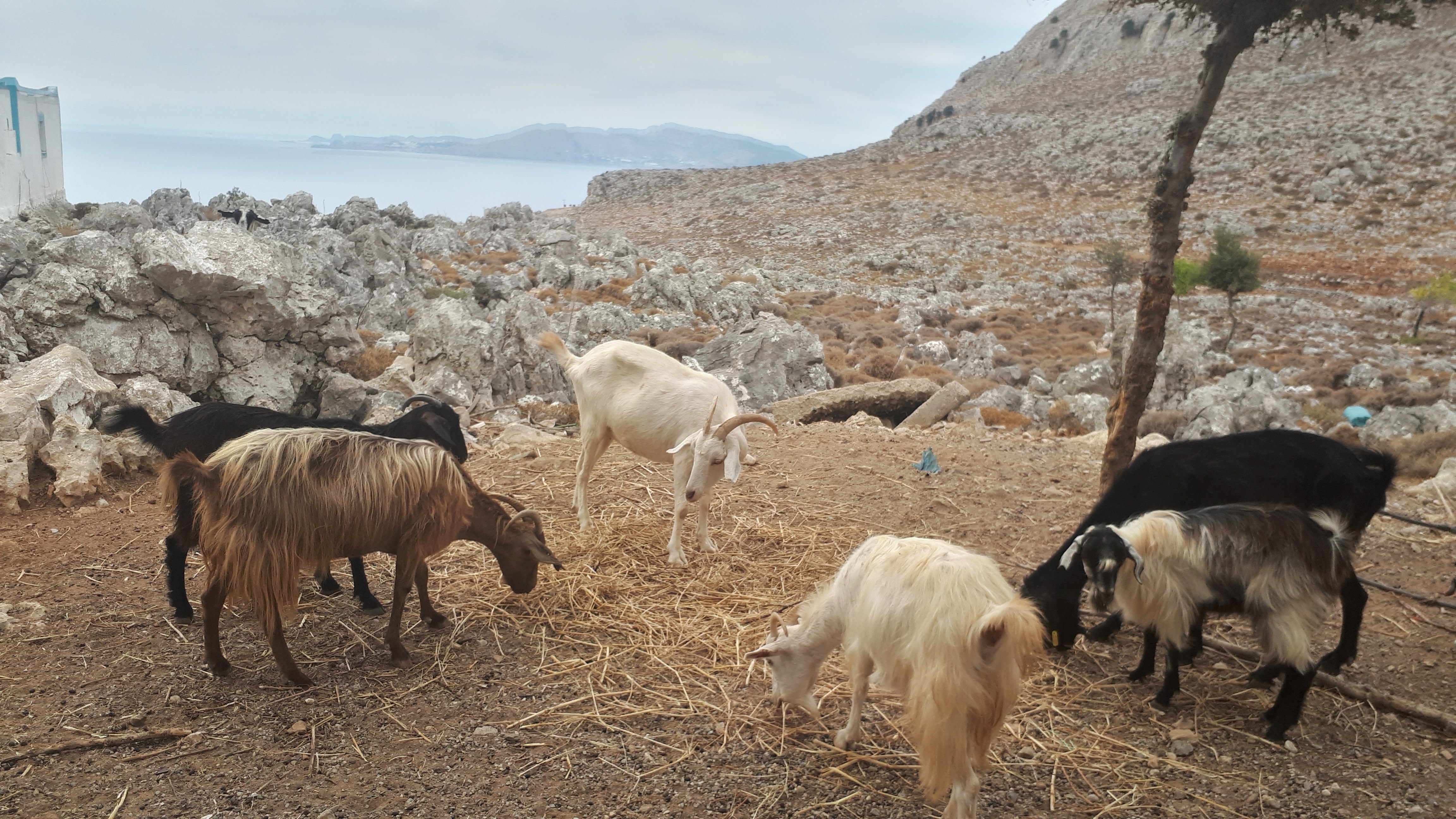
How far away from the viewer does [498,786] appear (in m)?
3.62

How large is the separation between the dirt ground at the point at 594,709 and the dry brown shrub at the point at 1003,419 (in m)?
6.66

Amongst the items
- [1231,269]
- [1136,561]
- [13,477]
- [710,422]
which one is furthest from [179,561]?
[1231,269]

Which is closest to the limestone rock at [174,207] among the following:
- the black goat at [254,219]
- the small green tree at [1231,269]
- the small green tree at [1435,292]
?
the black goat at [254,219]

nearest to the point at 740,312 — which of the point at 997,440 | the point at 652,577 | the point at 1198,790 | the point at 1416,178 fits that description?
the point at 997,440

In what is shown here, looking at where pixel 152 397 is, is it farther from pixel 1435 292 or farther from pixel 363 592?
pixel 1435 292

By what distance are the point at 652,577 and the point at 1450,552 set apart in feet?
21.0

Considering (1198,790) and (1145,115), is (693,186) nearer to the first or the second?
(1145,115)

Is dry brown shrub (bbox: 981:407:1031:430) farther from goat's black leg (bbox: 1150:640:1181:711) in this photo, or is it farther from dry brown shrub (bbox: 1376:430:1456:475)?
goat's black leg (bbox: 1150:640:1181:711)

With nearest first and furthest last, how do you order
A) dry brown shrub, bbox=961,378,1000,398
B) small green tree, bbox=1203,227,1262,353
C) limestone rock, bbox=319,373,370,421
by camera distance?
limestone rock, bbox=319,373,370,421 < dry brown shrub, bbox=961,378,1000,398 < small green tree, bbox=1203,227,1262,353

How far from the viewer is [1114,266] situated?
33.9 metres

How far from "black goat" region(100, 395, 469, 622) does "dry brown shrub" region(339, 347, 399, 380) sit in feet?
17.7

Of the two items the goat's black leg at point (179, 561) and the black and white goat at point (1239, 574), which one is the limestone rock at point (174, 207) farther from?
the black and white goat at point (1239, 574)

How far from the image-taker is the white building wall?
85.2ft

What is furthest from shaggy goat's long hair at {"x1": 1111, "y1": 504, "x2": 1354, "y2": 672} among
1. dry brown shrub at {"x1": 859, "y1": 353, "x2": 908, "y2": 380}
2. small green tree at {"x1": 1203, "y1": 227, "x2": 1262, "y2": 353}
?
small green tree at {"x1": 1203, "y1": 227, "x2": 1262, "y2": 353}
